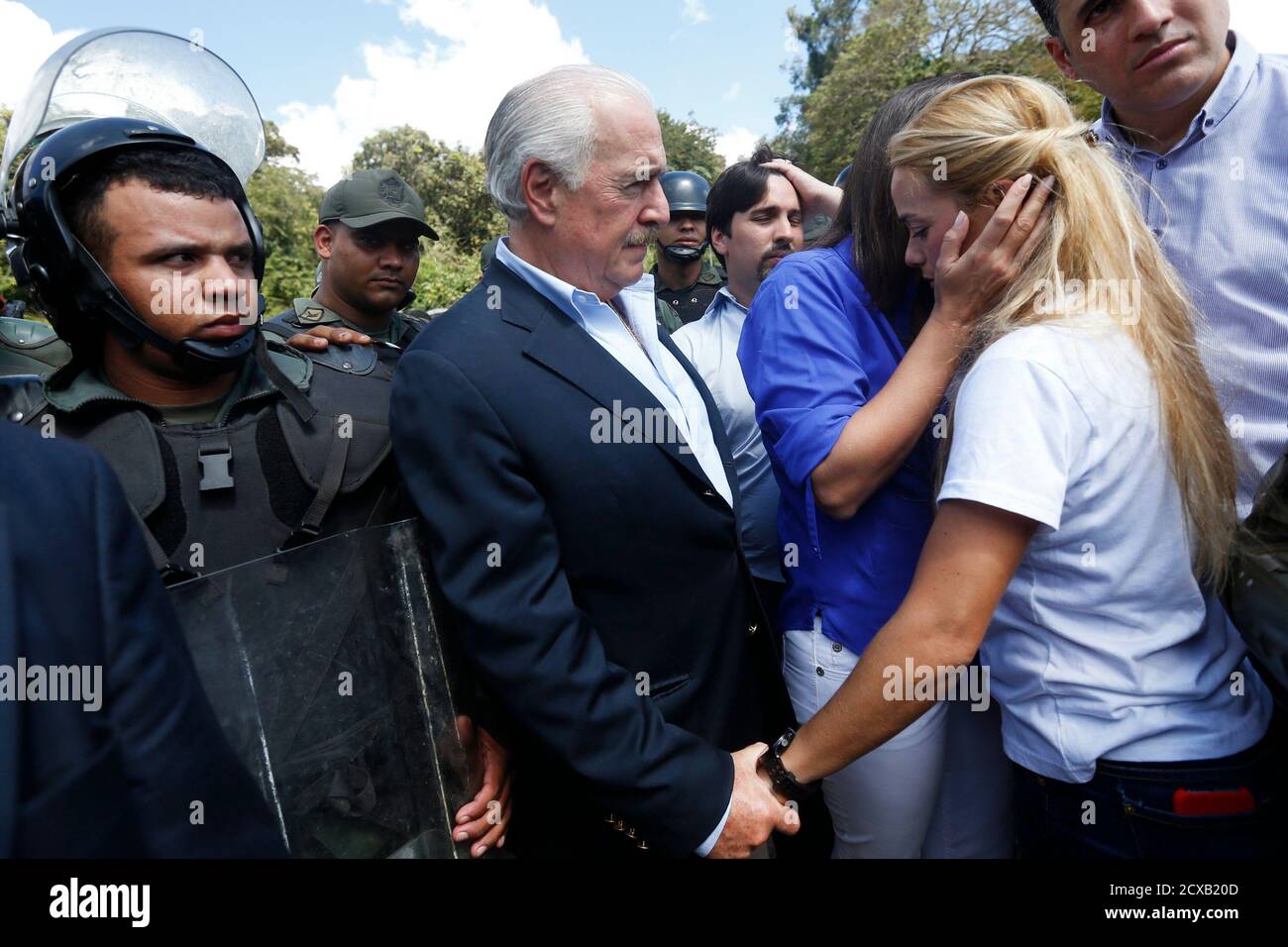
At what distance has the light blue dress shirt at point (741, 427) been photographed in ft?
7.72

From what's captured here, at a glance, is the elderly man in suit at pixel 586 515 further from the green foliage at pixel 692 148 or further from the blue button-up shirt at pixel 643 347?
the green foliage at pixel 692 148

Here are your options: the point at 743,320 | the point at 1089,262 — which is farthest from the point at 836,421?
the point at 743,320

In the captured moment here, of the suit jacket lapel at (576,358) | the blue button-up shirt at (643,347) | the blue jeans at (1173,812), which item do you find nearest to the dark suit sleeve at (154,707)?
the suit jacket lapel at (576,358)

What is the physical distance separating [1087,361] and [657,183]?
0.97m

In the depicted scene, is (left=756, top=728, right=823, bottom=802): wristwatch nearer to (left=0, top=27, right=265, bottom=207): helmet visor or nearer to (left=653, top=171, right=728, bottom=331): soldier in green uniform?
(left=0, top=27, right=265, bottom=207): helmet visor

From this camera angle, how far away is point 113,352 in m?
1.67

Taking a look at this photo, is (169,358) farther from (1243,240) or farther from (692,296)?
(692,296)

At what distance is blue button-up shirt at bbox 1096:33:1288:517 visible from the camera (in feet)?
6.15

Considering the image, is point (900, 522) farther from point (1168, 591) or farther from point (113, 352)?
point (113, 352)

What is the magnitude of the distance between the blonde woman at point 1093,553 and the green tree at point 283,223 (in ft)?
50.8

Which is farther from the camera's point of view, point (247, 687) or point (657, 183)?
point (657, 183)

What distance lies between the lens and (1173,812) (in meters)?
1.28

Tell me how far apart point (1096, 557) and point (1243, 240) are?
1159 millimetres
